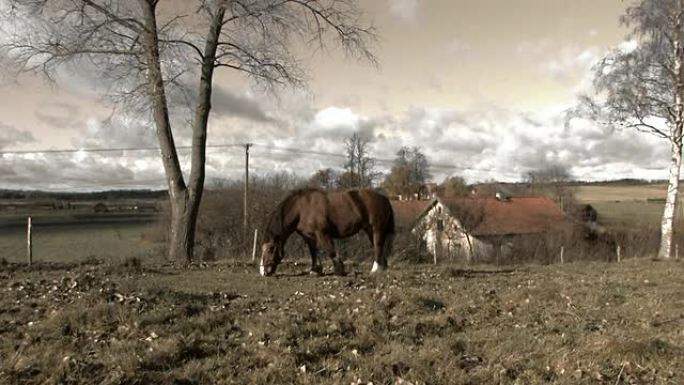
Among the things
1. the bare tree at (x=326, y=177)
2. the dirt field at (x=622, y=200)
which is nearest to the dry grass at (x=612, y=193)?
the dirt field at (x=622, y=200)

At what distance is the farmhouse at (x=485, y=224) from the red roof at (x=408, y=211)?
598 millimetres

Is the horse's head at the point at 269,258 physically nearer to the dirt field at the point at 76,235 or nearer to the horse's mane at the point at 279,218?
the horse's mane at the point at 279,218

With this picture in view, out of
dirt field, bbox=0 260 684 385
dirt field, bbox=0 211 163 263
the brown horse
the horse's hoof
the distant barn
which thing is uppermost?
the brown horse

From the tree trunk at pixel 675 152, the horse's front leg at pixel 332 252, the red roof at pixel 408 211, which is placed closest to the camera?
the horse's front leg at pixel 332 252

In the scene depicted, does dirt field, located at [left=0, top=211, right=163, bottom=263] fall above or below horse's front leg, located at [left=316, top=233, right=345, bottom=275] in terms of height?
below

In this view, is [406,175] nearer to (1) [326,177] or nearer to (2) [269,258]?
(1) [326,177]

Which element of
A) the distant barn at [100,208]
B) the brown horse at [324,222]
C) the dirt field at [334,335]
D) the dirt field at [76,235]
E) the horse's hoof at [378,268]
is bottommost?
the dirt field at [76,235]

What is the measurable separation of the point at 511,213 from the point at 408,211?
1408cm

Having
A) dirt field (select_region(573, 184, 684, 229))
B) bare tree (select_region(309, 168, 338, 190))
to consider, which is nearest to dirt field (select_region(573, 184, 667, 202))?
dirt field (select_region(573, 184, 684, 229))

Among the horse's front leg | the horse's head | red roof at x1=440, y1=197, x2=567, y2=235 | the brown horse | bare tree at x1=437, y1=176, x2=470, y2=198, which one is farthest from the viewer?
bare tree at x1=437, y1=176, x2=470, y2=198

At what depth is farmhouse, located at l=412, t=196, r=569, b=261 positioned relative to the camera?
46.0 metres

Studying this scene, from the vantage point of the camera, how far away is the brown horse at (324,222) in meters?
14.1

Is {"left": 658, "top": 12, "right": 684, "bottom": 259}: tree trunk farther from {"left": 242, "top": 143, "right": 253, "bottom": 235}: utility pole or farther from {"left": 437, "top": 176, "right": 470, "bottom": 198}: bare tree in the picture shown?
{"left": 437, "top": 176, "right": 470, "bottom": 198}: bare tree

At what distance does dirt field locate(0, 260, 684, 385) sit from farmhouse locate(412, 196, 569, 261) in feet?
109
